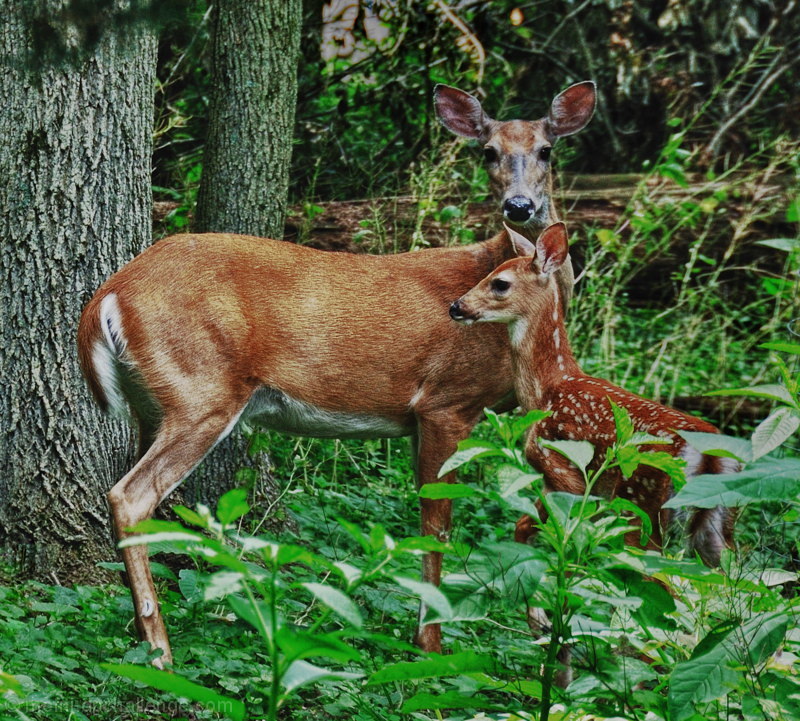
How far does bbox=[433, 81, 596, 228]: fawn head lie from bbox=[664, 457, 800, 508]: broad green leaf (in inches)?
134

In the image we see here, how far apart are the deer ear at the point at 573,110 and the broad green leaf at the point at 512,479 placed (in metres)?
3.97

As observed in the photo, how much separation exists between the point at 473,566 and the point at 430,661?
10.5 inches

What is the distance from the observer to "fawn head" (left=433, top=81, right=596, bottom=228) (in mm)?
5664

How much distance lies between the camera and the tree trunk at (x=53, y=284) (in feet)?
16.0

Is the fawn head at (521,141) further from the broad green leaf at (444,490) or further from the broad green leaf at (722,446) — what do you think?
the broad green leaf at (444,490)

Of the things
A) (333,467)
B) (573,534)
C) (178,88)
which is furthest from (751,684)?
(178,88)

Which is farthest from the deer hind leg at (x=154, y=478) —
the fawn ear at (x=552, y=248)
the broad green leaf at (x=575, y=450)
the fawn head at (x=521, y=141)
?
the broad green leaf at (x=575, y=450)

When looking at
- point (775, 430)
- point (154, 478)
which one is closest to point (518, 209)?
point (154, 478)

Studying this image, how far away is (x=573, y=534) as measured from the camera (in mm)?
2457

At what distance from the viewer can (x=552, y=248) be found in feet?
17.0

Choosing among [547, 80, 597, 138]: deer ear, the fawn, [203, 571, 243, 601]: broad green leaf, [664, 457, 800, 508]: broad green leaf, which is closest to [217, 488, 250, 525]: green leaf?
[203, 571, 243, 601]: broad green leaf

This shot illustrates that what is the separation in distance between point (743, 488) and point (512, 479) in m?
0.47

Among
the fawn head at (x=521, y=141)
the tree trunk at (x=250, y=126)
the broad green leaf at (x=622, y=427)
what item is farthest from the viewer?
the tree trunk at (x=250, y=126)

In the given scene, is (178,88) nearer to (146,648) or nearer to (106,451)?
(106,451)
